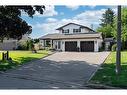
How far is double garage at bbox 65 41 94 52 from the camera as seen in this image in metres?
40.2

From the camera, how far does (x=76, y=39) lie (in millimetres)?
41938

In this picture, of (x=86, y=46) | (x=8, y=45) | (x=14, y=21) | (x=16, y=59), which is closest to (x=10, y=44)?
(x=8, y=45)

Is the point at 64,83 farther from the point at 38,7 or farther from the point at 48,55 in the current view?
the point at 48,55

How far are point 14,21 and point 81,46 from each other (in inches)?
799

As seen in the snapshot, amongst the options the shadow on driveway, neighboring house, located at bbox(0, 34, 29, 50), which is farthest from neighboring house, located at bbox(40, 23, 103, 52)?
the shadow on driveway

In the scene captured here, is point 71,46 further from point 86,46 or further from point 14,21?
point 14,21

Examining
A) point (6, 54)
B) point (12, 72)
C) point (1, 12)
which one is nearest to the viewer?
point (12, 72)

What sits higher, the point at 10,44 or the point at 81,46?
the point at 10,44

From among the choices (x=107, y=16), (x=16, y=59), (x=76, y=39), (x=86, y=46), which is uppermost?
(x=107, y=16)

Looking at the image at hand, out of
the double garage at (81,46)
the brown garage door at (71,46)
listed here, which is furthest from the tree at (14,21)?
the brown garage door at (71,46)

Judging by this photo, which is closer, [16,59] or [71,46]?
[16,59]

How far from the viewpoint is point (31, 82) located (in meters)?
14.4
